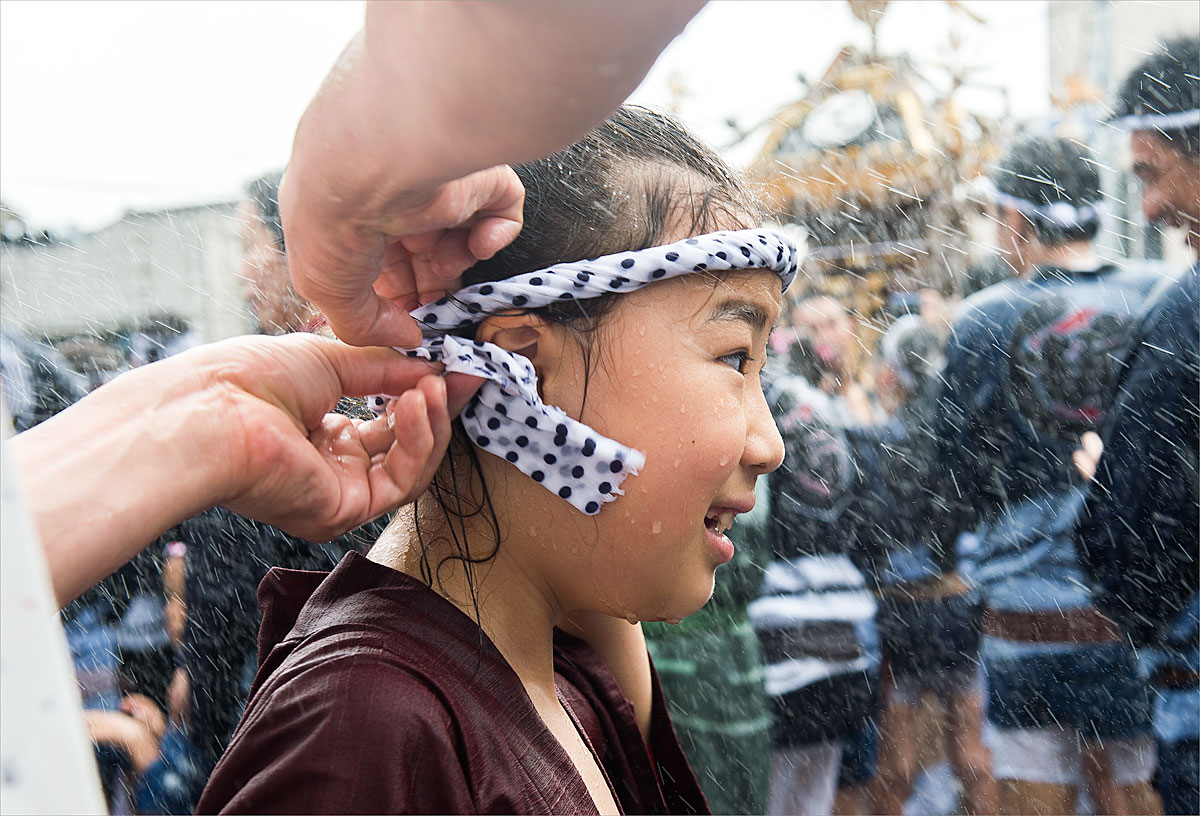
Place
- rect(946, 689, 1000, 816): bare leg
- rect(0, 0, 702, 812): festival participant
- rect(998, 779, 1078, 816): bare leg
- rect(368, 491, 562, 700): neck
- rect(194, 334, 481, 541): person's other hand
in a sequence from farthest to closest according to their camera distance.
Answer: rect(946, 689, 1000, 816): bare leg, rect(998, 779, 1078, 816): bare leg, rect(368, 491, 562, 700): neck, rect(194, 334, 481, 541): person's other hand, rect(0, 0, 702, 812): festival participant

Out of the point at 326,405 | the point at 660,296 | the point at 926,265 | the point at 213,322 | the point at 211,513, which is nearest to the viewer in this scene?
the point at 326,405

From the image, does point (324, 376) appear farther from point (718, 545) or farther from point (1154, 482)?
point (1154, 482)

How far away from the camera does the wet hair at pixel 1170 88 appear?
263cm

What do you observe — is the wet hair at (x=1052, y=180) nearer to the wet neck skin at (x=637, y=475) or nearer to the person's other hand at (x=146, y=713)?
the wet neck skin at (x=637, y=475)

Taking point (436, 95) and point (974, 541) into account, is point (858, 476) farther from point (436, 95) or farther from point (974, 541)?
point (436, 95)

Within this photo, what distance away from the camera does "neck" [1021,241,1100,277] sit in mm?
2785

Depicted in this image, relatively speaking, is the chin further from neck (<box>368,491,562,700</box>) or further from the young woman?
neck (<box>368,491,562,700</box>)

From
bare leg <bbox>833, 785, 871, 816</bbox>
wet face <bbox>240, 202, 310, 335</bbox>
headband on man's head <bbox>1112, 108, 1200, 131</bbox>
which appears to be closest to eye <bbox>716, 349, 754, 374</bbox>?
wet face <bbox>240, 202, 310, 335</bbox>

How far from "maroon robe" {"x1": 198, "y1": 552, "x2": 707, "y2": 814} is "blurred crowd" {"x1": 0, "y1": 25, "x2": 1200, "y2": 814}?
3.14 feet

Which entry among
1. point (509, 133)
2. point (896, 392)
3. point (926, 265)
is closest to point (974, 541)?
point (896, 392)

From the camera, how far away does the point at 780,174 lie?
4445 millimetres

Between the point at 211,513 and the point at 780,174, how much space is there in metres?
3.29

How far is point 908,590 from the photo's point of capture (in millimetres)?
3109

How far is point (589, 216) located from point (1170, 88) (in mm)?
2298
